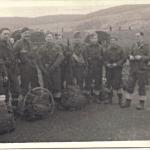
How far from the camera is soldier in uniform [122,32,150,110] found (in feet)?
17.7

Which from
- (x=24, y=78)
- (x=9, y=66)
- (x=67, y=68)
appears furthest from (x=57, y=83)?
(x=9, y=66)

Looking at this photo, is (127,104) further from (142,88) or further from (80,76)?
(80,76)

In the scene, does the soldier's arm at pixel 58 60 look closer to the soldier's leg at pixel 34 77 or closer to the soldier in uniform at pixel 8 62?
the soldier's leg at pixel 34 77

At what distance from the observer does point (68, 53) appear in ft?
17.8

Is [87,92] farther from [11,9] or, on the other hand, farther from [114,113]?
[11,9]

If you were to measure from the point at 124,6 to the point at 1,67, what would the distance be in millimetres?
1211

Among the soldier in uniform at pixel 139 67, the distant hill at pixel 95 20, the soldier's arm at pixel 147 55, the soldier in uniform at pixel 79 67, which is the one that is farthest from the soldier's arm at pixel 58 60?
the soldier's arm at pixel 147 55

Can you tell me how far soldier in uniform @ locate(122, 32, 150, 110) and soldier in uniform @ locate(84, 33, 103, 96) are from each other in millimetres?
269

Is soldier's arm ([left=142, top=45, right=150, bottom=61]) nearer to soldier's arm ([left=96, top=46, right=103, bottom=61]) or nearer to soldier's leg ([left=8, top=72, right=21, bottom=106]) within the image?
soldier's arm ([left=96, top=46, right=103, bottom=61])

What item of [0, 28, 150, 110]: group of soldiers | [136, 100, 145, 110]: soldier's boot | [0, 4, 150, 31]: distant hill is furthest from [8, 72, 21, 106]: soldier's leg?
[136, 100, 145, 110]: soldier's boot

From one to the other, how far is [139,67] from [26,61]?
1.01 metres

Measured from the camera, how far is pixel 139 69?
5.42 meters
